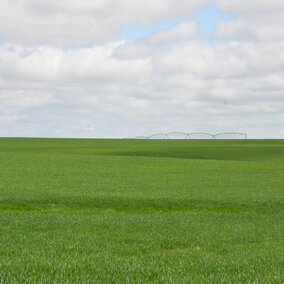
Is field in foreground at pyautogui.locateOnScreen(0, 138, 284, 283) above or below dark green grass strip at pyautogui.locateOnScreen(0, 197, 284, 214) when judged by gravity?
above

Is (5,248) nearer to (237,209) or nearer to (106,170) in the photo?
(237,209)

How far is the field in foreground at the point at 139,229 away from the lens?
32.2ft

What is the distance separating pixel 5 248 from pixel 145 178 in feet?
77.8

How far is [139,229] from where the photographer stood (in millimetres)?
15547

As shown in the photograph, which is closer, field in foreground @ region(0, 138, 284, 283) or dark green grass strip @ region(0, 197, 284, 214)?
field in foreground @ region(0, 138, 284, 283)

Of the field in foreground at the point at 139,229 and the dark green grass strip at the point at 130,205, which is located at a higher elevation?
the field in foreground at the point at 139,229

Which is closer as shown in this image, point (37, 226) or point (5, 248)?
point (5, 248)

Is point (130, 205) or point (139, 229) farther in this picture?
point (130, 205)

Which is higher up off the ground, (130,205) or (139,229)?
(139,229)

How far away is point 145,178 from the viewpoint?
3544 cm

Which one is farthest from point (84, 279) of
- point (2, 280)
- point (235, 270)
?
point (235, 270)

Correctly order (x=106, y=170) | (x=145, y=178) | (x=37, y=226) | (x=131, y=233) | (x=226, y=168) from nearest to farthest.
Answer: (x=131, y=233) < (x=37, y=226) < (x=145, y=178) < (x=106, y=170) < (x=226, y=168)

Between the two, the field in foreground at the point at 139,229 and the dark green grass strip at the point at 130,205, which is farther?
the dark green grass strip at the point at 130,205

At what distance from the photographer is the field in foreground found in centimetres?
983
